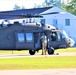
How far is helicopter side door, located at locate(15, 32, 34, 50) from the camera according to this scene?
32.5m

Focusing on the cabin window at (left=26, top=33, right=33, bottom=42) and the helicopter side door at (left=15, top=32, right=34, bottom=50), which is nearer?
the helicopter side door at (left=15, top=32, right=34, bottom=50)

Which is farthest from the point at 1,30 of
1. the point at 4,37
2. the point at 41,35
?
the point at 41,35

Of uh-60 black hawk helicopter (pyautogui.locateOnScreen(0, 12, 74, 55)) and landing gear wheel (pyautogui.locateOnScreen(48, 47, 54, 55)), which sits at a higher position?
uh-60 black hawk helicopter (pyautogui.locateOnScreen(0, 12, 74, 55))

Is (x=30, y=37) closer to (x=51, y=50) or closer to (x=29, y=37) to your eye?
(x=29, y=37)

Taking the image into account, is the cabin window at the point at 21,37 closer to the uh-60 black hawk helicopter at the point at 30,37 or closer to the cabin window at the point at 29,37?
the uh-60 black hawk helicopter at the point at 30,37

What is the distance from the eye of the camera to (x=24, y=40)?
3269 cm

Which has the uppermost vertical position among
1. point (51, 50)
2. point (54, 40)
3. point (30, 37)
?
point (30, 37)

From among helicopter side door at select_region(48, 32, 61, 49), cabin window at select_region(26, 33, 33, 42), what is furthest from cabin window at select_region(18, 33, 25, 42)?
helicopter side door at select_region(48, 32, 61, 49)

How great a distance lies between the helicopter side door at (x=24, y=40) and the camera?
107 ft

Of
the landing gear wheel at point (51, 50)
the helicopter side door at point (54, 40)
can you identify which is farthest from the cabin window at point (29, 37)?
the landing gear wheel at point (51, 50)

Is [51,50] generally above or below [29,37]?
below

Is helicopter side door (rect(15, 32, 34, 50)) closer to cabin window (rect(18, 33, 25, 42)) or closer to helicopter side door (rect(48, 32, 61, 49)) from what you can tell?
cabin window (rect(18, 33, 25, 42))

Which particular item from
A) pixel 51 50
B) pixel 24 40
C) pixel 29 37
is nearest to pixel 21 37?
pixel 24 40

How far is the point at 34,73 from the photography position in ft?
57.8
